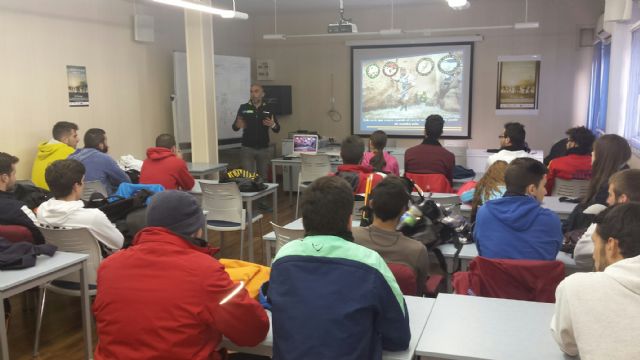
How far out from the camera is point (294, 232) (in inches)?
129

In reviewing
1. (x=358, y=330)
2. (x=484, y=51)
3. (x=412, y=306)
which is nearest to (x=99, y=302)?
(x=358, y=330)

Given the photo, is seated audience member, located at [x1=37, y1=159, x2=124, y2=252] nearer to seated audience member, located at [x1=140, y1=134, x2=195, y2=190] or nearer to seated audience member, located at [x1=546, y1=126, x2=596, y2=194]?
seated audience member, located at [x1=140, y1=134, x2=195, y2=190]

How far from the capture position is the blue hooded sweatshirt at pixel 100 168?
192 inches

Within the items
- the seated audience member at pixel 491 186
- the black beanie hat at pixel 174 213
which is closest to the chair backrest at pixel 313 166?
the seated audience member at pixel 491 186

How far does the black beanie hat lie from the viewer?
6.29 ft

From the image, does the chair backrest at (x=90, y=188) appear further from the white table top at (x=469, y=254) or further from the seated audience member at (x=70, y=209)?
the white table top at (x=469, y=254)

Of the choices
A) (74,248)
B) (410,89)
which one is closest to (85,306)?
(74,248)

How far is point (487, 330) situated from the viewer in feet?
6.41

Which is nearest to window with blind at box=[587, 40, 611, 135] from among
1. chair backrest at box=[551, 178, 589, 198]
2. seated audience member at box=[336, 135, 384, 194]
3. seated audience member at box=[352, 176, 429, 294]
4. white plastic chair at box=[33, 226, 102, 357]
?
chair backrest at box=[551, 178, 589, 198]

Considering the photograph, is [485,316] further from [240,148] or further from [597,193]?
[240,148]

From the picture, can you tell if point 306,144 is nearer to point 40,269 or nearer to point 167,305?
point 40,269

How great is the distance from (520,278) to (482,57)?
694 centimetres

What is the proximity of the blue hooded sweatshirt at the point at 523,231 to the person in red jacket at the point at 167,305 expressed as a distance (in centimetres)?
138

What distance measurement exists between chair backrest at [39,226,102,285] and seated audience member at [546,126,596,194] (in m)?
4.05
